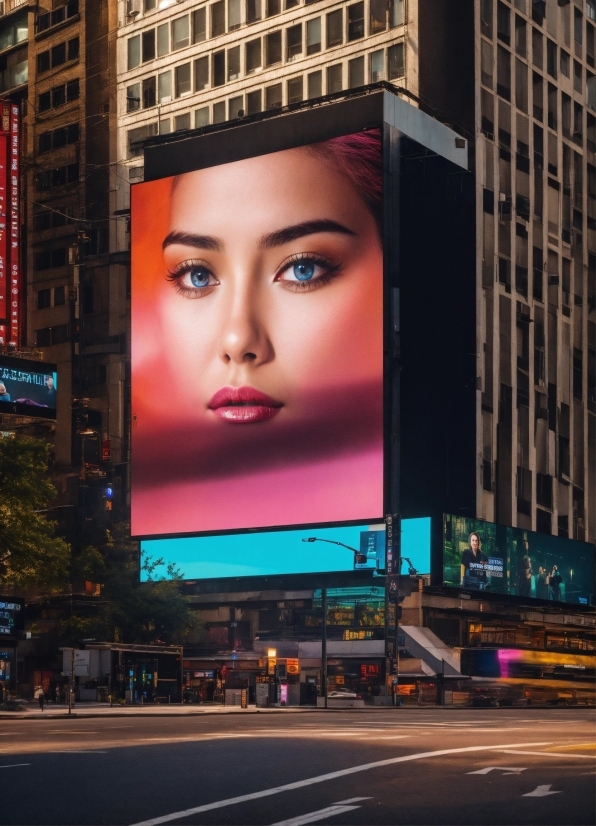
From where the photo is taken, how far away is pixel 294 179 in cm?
10281

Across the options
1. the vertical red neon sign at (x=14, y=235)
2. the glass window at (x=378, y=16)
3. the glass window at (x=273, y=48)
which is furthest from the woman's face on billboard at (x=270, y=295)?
the glass window at (x=273, y=48)

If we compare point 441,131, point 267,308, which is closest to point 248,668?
point 267,308

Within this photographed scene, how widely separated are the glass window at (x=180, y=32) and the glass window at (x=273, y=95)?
1135 cm

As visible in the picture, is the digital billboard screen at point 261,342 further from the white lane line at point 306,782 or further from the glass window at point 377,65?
the white lane line at point 306,782

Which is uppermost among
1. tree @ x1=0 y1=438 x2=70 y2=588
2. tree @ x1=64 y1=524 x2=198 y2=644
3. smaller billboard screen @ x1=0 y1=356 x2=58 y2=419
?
smaller billboard screen @ x1=0 y1=356 x2=58 y2=419

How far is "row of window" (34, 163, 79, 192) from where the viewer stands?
135m

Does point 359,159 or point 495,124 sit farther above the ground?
point 495,124

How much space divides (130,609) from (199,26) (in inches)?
2081

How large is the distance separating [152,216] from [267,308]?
13.8 meters

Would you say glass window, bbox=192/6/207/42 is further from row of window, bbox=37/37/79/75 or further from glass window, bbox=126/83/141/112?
row of window, bbox=37/37/79/75

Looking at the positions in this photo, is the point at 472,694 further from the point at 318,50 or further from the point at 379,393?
the point at 318,50

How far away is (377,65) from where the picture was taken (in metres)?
113

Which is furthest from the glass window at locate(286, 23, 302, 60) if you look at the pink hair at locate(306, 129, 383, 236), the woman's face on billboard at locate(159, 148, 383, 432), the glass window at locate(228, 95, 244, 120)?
the pink hair at locate(306, 129, 383, 236)

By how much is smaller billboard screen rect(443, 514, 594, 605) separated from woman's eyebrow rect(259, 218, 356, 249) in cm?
2216
